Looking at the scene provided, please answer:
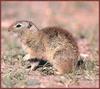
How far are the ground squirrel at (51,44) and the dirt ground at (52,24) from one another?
24 cm

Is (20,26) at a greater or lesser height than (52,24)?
lesser

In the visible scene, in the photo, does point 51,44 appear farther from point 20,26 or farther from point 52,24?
point 52,24

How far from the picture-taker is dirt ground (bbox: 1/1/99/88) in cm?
849

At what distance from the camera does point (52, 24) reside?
46.3 ft

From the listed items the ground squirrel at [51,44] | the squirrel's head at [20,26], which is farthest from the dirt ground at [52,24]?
the squirrel's head at [20,26]

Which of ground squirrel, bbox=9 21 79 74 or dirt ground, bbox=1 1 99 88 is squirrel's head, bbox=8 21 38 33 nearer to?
ground squirrel, bbox=9 21 79 74

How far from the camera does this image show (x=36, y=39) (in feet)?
30.4

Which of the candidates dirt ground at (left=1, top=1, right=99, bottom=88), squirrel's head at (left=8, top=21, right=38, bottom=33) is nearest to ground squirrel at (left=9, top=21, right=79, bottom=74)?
squirrel's head at (left=8, top=21, right=38, bottom=33)

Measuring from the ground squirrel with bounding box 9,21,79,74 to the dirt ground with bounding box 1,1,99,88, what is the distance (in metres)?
0.24

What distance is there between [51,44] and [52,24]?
513cm

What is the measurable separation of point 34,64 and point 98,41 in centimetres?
359

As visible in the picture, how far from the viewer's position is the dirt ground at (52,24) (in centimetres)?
849

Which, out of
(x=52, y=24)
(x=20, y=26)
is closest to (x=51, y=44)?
(x=20, y=26)

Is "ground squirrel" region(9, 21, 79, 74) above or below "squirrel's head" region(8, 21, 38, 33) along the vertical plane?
below
